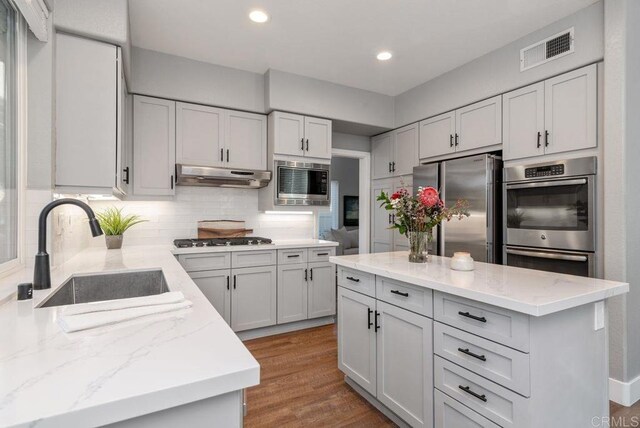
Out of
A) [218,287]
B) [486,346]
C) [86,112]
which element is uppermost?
[86,112]

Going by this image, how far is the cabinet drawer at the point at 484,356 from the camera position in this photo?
1.32m

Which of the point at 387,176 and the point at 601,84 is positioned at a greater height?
the point at 601,84

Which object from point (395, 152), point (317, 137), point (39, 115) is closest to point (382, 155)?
point (395, 152)

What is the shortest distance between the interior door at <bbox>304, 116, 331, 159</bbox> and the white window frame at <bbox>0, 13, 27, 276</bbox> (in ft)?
7.98

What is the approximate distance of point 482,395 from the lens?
146cm

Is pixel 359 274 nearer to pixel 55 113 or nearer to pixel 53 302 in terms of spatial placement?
pixel 53 302

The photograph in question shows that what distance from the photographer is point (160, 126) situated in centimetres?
326

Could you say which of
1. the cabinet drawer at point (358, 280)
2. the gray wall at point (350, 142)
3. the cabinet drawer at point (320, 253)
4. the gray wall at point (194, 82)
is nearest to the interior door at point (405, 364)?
the cabinet drawer at point (358, 280)

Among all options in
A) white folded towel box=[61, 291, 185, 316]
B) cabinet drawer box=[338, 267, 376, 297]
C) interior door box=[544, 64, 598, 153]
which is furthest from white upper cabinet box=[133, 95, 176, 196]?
interior door box=[544, 64, 598, 153]

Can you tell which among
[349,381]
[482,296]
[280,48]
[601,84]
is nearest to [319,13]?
[280,48]

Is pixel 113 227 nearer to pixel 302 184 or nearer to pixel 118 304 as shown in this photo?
pixel 302 184

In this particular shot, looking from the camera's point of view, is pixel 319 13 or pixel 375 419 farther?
pixel 319 13

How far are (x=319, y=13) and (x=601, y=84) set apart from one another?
7.02 feet

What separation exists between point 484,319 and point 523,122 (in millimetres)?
2202
